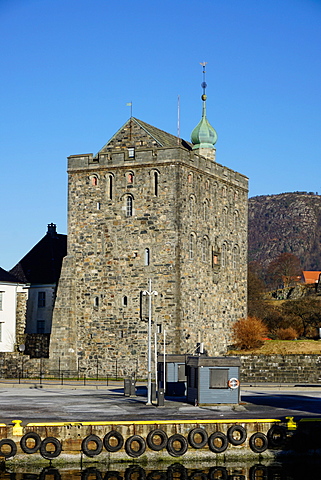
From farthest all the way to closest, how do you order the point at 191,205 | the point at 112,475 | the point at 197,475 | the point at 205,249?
the point at 205,249
the point at 191,205
the point at 197,475
the point at 112,475

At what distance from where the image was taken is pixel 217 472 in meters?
40.0

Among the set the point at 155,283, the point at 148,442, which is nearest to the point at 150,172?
the point at 155,283

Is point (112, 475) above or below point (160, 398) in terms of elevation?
below

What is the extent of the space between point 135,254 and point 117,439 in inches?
1360

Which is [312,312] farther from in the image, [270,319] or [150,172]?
[150,172]

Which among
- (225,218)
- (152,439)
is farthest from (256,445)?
(225,218)

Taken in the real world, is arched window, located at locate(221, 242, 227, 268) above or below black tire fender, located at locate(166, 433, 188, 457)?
above

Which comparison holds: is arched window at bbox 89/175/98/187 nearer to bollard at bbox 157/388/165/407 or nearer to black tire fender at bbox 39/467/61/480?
bollard at bbox 157/388/165/407

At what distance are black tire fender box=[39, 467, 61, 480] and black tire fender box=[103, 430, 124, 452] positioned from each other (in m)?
2.33

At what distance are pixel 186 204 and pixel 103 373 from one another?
47.0 feet

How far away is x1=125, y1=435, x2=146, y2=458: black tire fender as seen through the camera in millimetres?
40469

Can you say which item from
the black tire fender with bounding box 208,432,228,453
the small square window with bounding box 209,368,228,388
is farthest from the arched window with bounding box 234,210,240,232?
the black tire fender with bounding box 208,432,228,453

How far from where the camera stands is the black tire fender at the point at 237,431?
4128 cm

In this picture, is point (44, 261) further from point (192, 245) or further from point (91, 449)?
point (91, 449)
